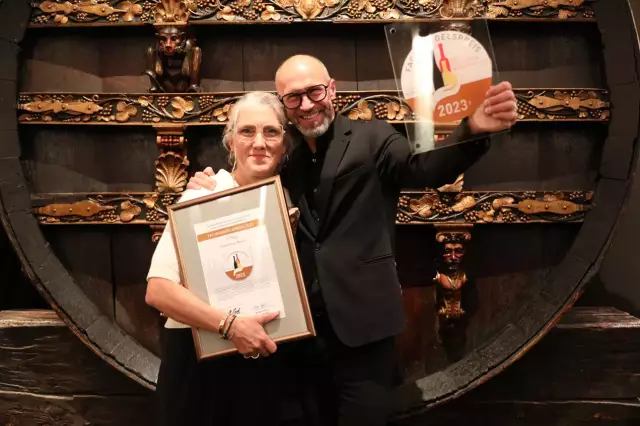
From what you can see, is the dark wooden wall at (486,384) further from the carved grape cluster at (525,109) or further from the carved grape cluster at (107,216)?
the carved grape cluster at (525,109)

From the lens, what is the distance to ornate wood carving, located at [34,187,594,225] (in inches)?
58.6

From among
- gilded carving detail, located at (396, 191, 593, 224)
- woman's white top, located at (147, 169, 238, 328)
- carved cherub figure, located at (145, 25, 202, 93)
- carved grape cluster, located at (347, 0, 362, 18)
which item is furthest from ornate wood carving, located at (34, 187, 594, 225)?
carved grape cluster, located at (347, 0, 362, 18)

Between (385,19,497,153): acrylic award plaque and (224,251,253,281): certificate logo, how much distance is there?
394mm

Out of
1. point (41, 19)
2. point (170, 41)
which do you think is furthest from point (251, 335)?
point (41, 19)

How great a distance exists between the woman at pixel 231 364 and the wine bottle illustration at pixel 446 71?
0.36 m

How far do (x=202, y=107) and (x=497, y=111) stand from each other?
35.4 inches

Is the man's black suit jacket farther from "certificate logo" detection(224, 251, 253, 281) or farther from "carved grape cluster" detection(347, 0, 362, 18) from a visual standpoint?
"carved grape cluster" detection(347, 0, 362, 18)

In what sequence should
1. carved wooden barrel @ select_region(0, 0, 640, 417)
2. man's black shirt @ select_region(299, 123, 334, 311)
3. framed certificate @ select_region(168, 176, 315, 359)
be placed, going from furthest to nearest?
1. carved wooden barrel @ select_region(0, 0, 640, 417)
2. man's black shirt @ select_region(299, 123, 334, 311)
3. framed certificate @ select_region(168, 176, 315, 359)

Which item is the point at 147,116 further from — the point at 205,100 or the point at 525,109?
the point at 525,109

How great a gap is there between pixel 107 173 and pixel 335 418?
100cm

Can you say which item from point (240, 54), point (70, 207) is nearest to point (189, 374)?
point (70, 207)

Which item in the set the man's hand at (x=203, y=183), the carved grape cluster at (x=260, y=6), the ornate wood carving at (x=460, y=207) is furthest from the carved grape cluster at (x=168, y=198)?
the carved grape cluster at (x=260, y=6)

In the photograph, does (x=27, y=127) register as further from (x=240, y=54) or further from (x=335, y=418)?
(x=335, y=418)

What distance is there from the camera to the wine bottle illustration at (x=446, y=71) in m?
0.95
